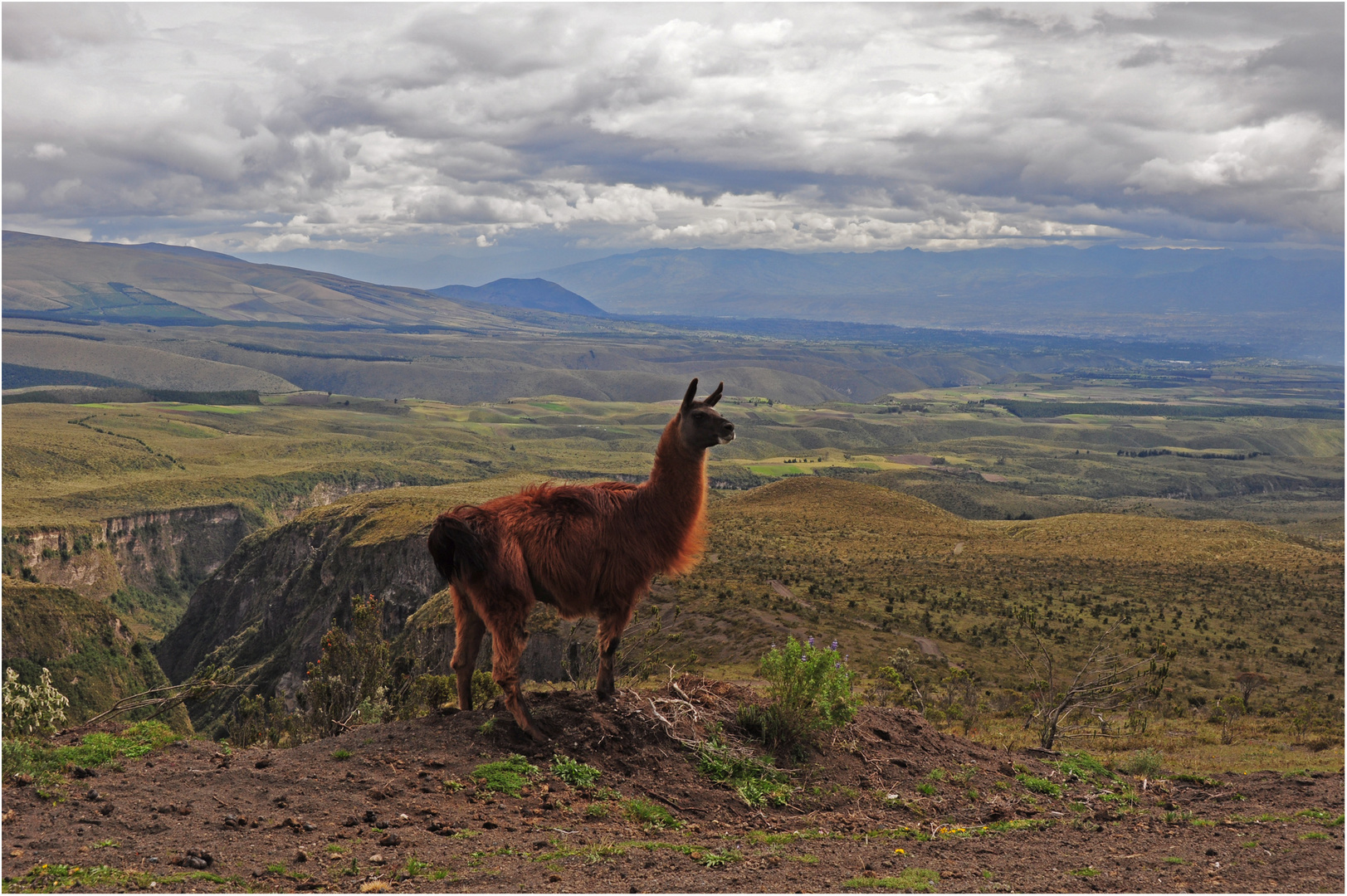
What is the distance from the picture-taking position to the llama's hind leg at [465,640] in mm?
10148

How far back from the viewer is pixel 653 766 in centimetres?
1020

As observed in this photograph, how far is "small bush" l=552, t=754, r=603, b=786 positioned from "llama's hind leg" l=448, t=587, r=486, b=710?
1.45m

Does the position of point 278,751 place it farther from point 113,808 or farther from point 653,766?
point 653,766

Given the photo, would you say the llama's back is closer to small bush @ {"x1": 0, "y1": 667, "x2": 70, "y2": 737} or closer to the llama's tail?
the llama's tail

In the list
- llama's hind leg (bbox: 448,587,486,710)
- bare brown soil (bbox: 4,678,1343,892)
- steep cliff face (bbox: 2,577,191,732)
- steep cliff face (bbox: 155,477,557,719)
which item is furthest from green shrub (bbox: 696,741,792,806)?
steep cliff face (bbox: 155,477,557,719)

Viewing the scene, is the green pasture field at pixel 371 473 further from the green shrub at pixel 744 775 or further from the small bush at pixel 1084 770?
the small bush at pixel 1084 770

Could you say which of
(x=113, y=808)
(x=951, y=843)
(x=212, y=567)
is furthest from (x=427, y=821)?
(x=212, y=567)

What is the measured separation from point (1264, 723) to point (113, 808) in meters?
23.6

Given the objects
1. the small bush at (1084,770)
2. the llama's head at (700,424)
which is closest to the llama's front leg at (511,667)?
the llama's head at (700,424)

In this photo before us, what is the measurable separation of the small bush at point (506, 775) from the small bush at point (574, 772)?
0.79 feet

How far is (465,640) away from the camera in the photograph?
33.7 ft

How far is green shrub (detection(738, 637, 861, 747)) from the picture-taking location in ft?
36.1

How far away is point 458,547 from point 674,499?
2.34 meters

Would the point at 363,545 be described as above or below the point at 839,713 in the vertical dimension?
below
